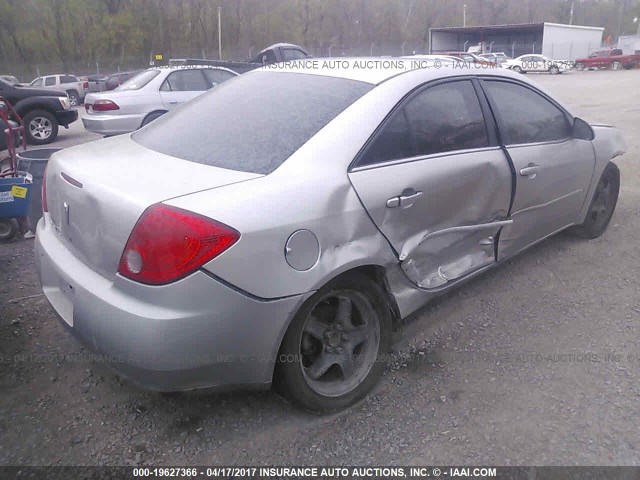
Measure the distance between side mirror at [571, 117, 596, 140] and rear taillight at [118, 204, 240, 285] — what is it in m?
2.89

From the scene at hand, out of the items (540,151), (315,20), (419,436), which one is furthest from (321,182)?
(315,20)

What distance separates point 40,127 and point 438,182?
35.0 ft

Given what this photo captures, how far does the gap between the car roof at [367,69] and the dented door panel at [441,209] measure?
0.49 meters

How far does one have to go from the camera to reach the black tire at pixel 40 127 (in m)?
10.9

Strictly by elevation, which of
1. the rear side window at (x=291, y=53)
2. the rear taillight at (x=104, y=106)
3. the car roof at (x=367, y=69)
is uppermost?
the car roof at (x=367, y=69)

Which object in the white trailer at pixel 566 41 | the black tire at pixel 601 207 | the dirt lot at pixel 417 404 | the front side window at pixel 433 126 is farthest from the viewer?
the white trailer at pixel 566 41

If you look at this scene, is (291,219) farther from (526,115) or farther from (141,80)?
(141,80)

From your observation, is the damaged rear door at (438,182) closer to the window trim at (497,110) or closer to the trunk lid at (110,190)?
the window trim at (497,110)

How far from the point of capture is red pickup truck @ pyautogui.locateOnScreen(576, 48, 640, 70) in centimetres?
3791


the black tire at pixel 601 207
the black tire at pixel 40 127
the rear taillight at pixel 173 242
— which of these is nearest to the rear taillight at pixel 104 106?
the black tire at pixel 40 127

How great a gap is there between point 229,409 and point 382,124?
5.03ft

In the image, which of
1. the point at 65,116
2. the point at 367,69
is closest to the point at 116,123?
the point at 65,116

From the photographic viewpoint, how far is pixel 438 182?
271 centimetres

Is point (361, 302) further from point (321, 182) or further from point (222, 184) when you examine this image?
point (222, 184)
